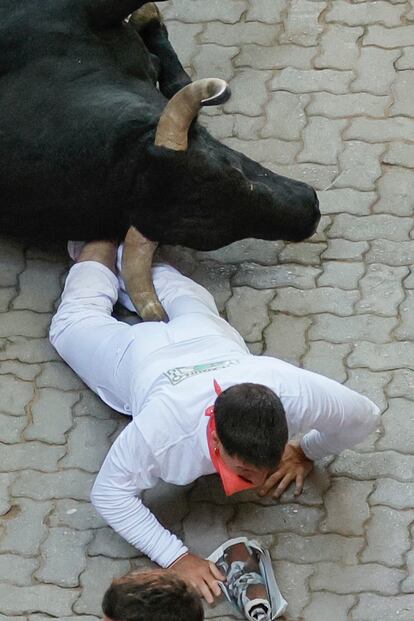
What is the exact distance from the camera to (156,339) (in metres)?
4.73

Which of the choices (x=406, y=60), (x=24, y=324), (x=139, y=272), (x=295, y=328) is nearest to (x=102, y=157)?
(x=139, y=272)

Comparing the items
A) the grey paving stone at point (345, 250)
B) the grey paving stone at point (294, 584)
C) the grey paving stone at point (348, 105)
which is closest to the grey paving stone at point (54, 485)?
the grey paving stone at point (294, 584)

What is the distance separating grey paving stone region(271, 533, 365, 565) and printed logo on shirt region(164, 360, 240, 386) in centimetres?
59

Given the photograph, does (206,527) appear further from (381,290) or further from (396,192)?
(396,192)

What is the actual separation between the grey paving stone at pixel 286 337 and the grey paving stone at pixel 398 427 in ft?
1.33

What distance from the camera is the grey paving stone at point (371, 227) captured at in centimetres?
548

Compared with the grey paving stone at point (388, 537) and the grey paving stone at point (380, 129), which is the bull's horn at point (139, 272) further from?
the grey paving stone at point (380, 129)

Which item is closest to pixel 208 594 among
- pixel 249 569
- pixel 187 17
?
pixel 249 569

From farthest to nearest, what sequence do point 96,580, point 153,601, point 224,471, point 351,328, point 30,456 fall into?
point 351,328, point 30,456, point 96,580, point 224,471, point 153,601

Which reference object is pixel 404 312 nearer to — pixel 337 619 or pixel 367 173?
pixel 367 173

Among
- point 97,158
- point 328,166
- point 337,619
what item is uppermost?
point 97,158

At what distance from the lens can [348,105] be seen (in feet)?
19.7

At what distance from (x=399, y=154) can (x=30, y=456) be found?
6.88 ft

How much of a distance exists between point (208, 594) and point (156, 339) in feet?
2.95
